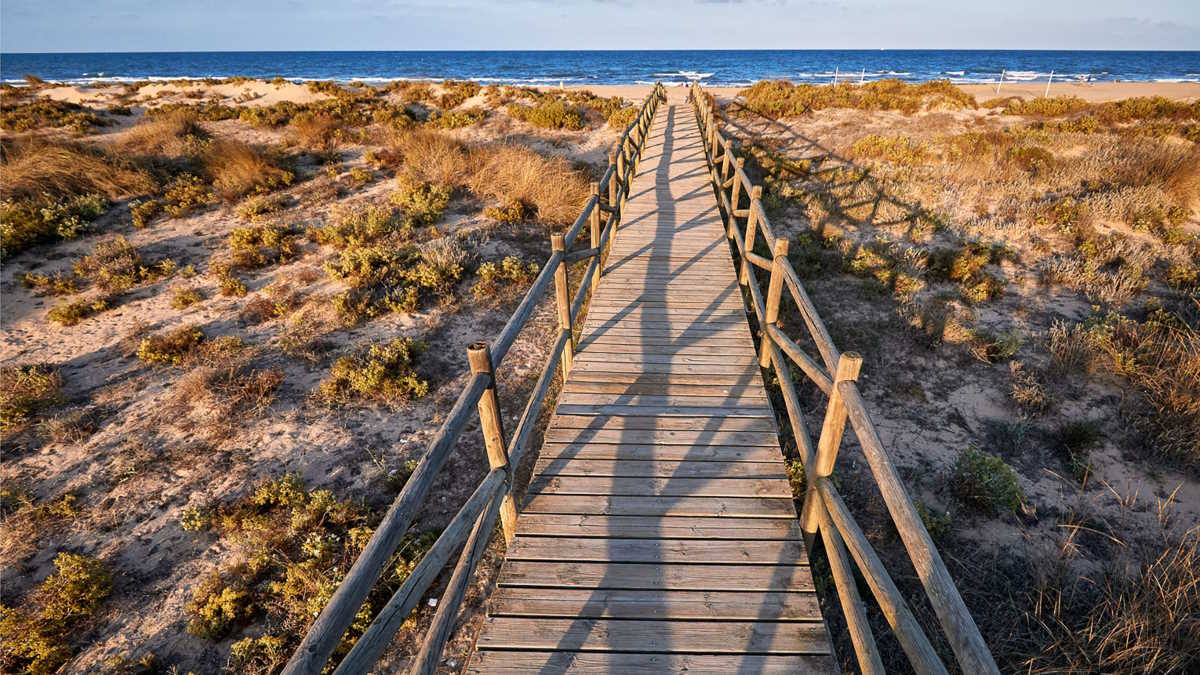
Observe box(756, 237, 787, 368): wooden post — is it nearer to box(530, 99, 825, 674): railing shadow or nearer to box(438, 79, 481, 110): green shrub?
box(530, 99, 825, 674): railing shadow

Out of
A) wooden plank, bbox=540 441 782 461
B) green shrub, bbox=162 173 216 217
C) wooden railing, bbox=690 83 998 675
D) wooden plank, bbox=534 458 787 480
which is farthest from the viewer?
green shrub, bbox=162 173 216 217

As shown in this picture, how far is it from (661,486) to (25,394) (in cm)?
726

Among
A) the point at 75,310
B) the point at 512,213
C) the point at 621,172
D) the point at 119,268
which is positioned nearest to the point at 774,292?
the point at 621,172

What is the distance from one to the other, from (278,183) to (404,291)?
7.41 metres

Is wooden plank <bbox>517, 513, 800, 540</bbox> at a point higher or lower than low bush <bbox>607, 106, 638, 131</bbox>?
lower

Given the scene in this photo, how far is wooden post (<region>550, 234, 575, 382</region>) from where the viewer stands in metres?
4.54

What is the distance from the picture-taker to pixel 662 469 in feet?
12.6

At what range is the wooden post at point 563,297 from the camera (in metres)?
4.54

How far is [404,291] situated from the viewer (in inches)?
313

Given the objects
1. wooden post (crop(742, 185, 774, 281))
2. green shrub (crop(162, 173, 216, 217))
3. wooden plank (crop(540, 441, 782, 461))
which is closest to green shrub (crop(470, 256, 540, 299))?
wooden post (crop(742, 185, 774, 281))

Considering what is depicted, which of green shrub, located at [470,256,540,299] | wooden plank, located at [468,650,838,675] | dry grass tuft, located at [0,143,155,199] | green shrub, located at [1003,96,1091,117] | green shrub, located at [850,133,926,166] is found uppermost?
green shrub, located at [1003,96,1091,117]

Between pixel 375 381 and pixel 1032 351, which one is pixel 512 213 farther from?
pixel 1032 351

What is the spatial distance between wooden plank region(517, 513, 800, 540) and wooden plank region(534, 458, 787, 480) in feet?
1.30

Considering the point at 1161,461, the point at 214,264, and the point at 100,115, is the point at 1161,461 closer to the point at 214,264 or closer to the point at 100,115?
the point at 214,264
